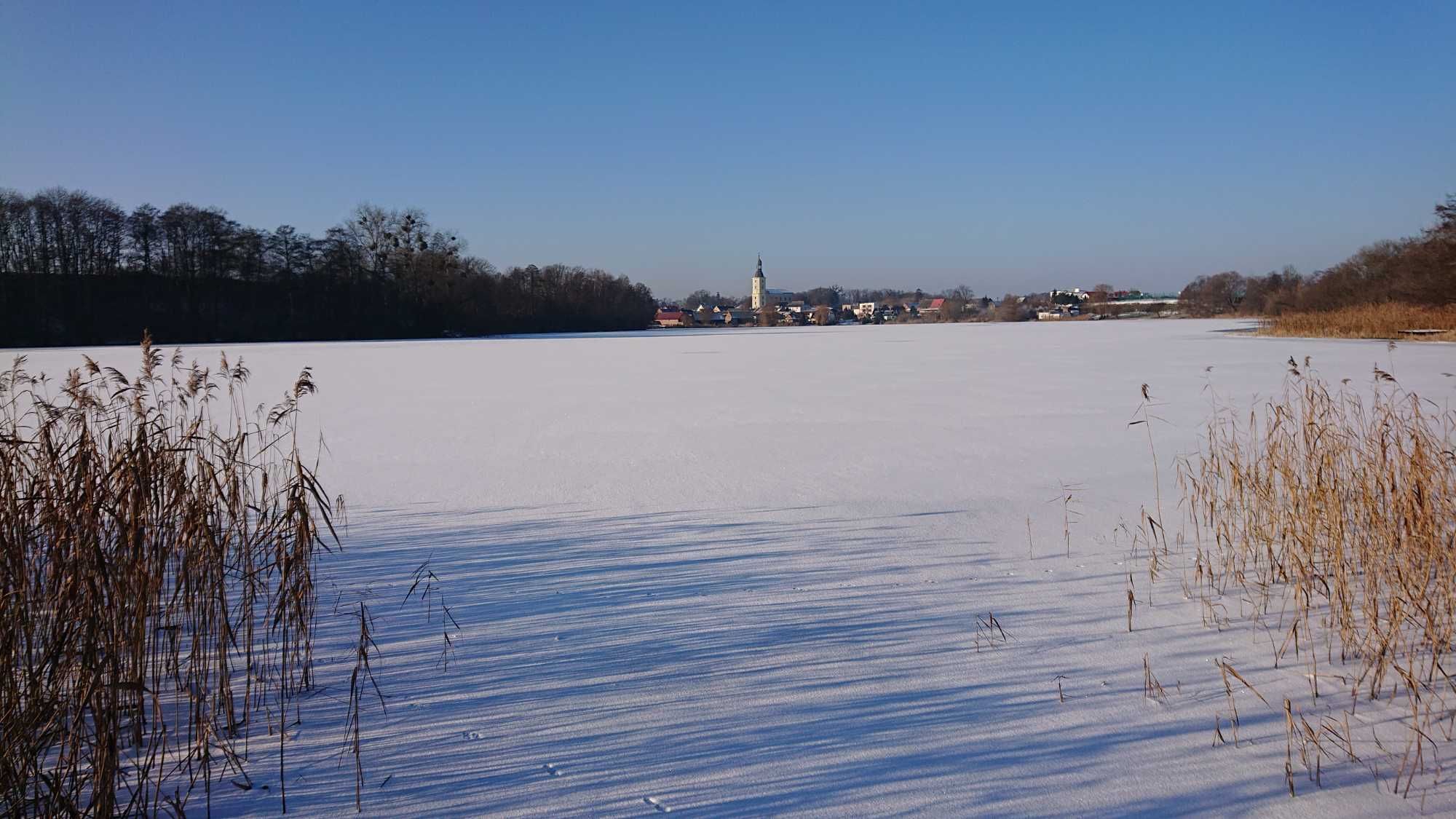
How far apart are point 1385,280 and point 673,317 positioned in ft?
247

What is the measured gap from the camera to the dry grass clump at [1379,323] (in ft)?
73.7

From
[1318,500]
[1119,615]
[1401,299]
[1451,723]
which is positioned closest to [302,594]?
[1119,615]

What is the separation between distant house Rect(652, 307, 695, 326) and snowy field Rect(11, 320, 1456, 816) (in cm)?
7132

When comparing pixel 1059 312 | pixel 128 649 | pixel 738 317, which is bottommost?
pixel 128 649

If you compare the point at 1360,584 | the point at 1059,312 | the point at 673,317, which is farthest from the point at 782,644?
the point at 673,317

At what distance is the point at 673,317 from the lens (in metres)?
98.5

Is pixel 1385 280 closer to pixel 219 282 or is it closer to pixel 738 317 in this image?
pixel 219 282

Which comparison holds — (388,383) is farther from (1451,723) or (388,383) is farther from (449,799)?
(1451,723)

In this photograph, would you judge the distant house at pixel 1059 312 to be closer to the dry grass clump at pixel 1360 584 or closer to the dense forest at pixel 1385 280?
the dense forest at pixel 1385 280

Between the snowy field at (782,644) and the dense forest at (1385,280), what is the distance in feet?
69.6

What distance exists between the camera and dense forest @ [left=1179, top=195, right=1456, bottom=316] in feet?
72.5

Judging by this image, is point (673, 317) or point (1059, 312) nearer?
point (1059, 312)

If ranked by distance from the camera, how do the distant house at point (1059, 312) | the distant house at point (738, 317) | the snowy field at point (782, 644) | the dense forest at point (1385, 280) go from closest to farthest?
the snowy field at point (782, 644)
the dense forest at point (1385, 280)
the distant house at point (1059, 312)
the distant house at point (738, 317)

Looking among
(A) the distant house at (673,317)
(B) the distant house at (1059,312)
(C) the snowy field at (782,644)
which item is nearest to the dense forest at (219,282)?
(A) the distant house at (673,317)
